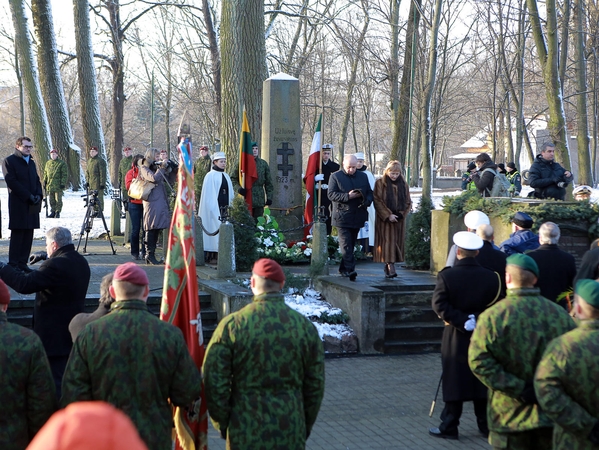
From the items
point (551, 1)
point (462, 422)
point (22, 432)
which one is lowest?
point (462, 422)

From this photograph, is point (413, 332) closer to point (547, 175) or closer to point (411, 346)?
point (411, 346)

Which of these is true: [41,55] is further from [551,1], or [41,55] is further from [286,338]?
[286,338]

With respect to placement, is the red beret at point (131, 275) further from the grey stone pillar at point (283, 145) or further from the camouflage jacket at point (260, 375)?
the grey stone pillar at point (283, 145)

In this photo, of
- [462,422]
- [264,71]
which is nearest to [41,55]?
[264,71]

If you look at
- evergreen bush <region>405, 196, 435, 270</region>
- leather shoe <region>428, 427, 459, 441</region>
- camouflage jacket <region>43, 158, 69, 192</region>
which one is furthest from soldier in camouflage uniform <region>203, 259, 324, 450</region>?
camouflage jacket <region>43, 158, 69, 192</region>

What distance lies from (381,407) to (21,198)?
5.60m

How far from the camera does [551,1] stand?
2170 centimetres

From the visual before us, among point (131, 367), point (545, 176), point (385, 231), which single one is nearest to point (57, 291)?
point (131, 367)

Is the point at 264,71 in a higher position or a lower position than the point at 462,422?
higher

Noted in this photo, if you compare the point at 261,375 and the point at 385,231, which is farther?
the point at 385,231

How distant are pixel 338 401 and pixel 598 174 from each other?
181 feet

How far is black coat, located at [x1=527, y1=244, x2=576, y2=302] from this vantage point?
7840mm

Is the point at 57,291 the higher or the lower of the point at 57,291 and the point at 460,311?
the higher

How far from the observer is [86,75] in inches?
1115
